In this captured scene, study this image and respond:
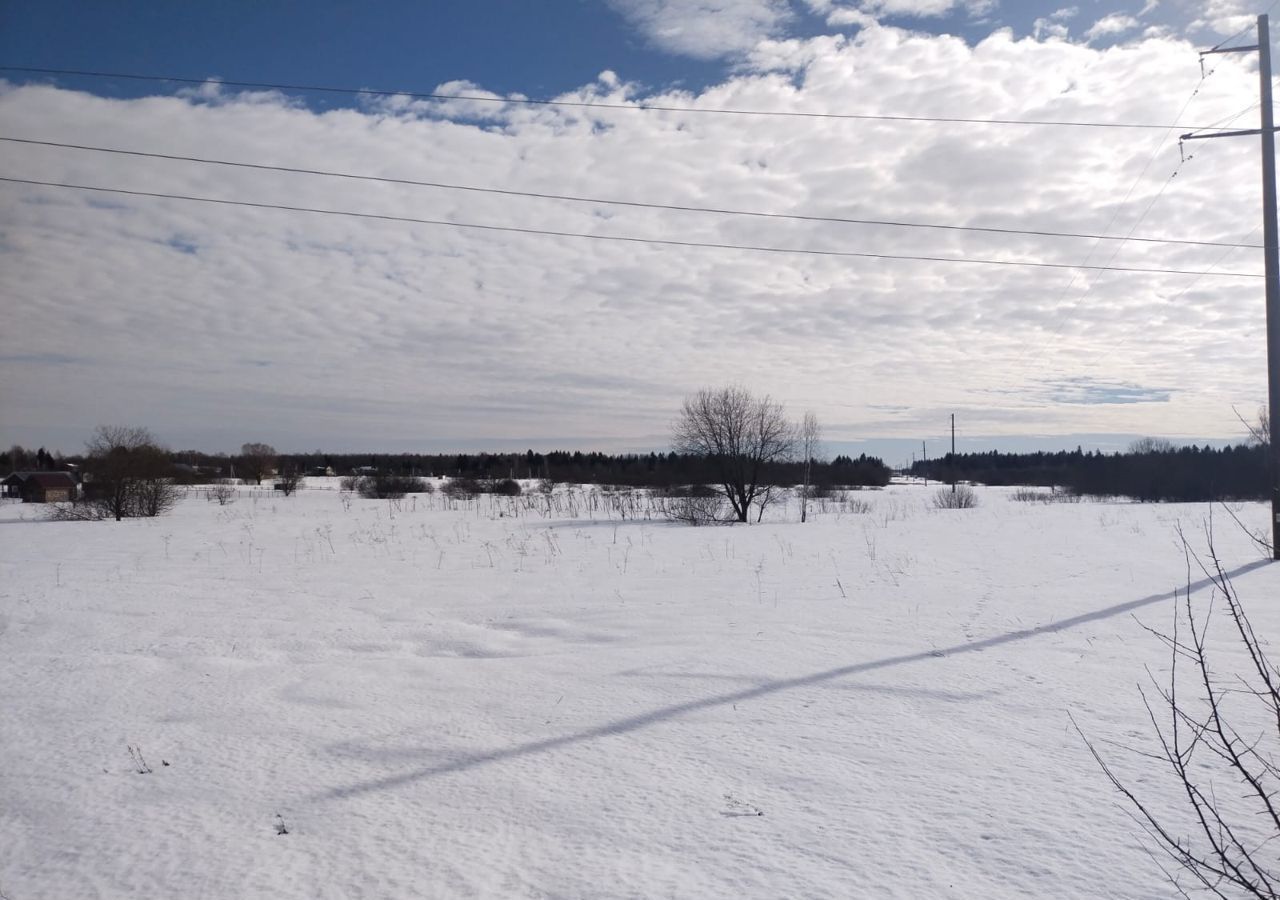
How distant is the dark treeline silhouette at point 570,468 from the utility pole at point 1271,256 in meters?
18.5

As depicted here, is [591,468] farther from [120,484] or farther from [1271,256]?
[1271,256]

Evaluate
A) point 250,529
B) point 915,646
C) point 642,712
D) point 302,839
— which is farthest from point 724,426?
point 302,839

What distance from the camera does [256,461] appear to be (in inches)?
Answer: 2815

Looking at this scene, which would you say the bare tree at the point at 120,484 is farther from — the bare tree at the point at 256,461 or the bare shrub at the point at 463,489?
the bare tree at the point at 256,461

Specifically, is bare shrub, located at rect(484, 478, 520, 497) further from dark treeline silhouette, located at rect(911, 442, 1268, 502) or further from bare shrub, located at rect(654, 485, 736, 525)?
dark treeline silhouette, located at rect(911, 442, 1268, 502)

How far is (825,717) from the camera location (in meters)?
4.97

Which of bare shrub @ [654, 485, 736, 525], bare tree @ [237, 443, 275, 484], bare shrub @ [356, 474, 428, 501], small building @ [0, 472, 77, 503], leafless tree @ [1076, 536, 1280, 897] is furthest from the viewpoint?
bare tree @ [237, 443, 275, 484]

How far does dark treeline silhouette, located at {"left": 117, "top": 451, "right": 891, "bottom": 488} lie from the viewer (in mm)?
32875

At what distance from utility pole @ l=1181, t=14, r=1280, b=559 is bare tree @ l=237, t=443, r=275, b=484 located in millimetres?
71527

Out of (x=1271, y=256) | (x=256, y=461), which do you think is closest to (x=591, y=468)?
(x=256, y=461)

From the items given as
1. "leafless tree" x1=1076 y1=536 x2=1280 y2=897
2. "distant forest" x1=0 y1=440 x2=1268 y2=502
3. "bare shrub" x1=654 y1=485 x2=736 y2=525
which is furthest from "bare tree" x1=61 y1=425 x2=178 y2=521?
"leafless tree" x1=1076 y1=536 x2=1280 y2=897

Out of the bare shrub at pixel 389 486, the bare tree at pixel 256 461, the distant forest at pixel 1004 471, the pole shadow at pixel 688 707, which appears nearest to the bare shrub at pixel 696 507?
the distant forest at pixel 1004 471

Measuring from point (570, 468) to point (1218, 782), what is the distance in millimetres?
111957

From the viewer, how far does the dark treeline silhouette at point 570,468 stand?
32.9m
